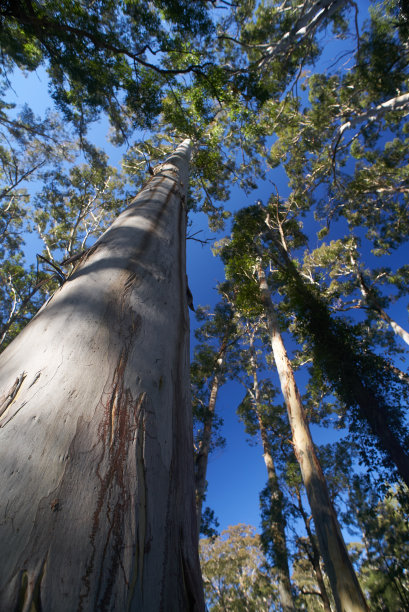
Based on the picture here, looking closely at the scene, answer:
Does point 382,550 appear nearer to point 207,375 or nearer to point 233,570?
point 233,570

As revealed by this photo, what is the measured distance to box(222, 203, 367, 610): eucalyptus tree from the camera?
9.73ft

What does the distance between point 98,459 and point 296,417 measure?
15.8 feet

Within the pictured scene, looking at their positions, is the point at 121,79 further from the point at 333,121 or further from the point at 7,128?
the point at 333,121

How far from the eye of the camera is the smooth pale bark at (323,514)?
287 centimetres

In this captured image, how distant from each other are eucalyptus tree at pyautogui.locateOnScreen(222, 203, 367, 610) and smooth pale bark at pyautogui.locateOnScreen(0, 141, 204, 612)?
3.76 metres

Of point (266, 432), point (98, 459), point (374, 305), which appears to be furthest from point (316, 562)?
point (98, 459)

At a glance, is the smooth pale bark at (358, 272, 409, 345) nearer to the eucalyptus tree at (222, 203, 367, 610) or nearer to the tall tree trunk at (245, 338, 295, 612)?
the eucalyptus tree at (222, 203, 367, 610)

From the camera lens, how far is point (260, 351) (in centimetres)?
1318

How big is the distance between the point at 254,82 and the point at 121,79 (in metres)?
3.33

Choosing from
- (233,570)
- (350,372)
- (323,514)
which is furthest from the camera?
(233,570)

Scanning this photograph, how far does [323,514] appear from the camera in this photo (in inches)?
138

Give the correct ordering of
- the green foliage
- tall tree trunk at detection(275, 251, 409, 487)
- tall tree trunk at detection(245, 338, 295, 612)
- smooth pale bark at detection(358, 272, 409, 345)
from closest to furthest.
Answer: tall tree trunk at detection(275, 251, 409, 487)
tall tree trunk at detection(245, 338, 295, 612)
smooth pale bark at detection(358, 272, 409, 345)
the green foliage

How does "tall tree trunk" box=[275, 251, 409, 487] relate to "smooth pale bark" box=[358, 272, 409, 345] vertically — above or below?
below

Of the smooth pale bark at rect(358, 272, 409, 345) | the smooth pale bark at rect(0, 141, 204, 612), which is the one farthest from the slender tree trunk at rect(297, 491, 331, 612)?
the smooth pale bark at rect(0, 141, 204, 612)
